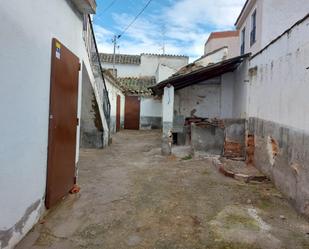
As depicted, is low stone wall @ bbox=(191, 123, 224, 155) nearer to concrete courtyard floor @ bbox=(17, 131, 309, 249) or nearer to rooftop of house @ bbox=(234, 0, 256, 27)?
concrete courtyard floor @ bbox=(17, 131, 309, 249)

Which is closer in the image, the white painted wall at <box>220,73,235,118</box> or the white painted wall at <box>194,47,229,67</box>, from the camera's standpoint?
the white painted wall at <box>220,73,235,118</box>

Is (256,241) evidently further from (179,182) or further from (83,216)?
(179,182)

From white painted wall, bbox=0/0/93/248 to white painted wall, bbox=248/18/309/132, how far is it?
3.65 meters

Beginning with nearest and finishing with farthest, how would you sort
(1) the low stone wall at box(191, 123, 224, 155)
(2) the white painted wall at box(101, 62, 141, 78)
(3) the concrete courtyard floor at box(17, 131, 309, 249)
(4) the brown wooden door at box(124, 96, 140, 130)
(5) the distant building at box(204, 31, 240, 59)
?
(3) the concrete courtyard floor at box(17, 131, 309, 249), (1) the low stone wall at box(191, 123, 224, 155), (4) the brown wooden door at box(124, 96, 140, 130), (5) the distant building at box(204, 31, 240, 59), (2) the white painted wall at box(101, 62, 141, 78)

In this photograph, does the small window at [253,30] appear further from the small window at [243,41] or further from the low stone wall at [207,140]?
the low stone wall at [207,140]

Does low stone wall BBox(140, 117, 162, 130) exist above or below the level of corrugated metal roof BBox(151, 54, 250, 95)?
below

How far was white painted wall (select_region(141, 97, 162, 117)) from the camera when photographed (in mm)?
20266

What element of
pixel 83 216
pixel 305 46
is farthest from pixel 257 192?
pixel 83 216

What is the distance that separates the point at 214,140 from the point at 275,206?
172 inches

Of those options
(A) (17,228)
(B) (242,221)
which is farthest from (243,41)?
(A) (17,228)

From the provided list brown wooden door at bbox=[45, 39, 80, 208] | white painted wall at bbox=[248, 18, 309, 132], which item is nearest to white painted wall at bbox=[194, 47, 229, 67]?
white painted wall at bbox=[248, 18, 309, 132]

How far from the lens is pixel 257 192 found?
17.5 ft

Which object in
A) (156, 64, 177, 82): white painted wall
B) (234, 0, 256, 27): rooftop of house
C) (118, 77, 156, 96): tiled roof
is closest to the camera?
(234, 0, 256, 27): rooftop of house

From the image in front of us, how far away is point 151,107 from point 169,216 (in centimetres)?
1644
